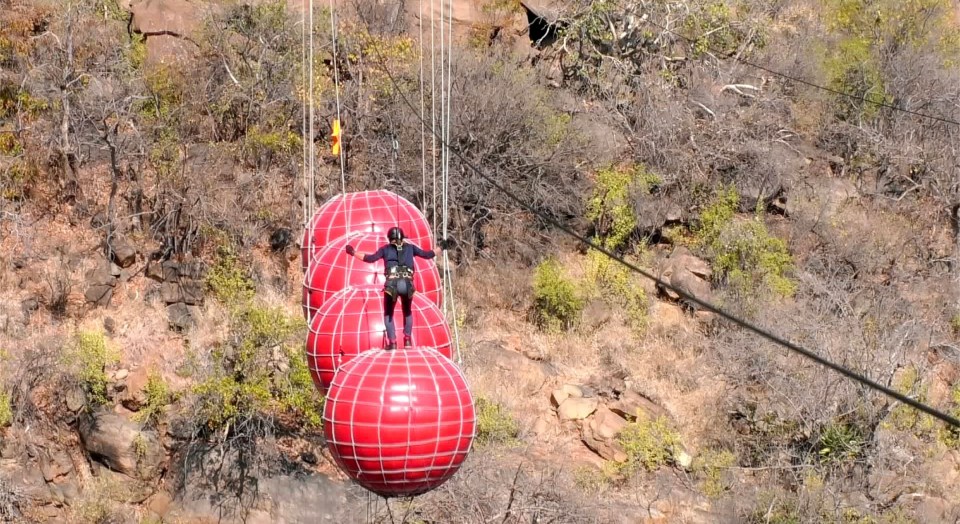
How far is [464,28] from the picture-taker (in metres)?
24.9

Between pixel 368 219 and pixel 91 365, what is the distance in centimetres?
924

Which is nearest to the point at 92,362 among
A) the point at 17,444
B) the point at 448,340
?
the point at 17,444

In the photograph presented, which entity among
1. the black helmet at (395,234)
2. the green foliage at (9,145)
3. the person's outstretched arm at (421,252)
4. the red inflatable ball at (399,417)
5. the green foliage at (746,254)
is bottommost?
the green foliage at (746,254)

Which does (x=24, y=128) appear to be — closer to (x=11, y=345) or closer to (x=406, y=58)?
(x=11, y=345)

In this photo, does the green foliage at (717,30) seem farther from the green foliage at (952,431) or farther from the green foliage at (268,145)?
the green foliage at (952,431)

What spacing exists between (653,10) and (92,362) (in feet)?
41.1

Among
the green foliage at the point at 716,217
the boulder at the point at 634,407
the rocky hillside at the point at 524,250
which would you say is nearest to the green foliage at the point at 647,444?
the rocky hillside at the point at 524,250

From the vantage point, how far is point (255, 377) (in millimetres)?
17609

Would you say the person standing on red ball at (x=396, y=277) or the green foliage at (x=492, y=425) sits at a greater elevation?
the person standing on red ball at (x=396, y=277)

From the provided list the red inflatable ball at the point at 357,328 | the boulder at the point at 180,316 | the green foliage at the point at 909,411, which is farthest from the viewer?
the boulder at the point at 180,316

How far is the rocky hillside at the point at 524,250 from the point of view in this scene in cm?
1766

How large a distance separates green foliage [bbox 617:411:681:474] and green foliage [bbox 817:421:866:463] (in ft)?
6.60

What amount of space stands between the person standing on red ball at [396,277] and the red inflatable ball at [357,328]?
3 centimetres

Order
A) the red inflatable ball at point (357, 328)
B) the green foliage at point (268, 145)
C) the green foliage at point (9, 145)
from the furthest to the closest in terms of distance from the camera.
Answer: the green foliage at point (268, 145) < the green foliage at point (9, 145) < the red inflatable ball at point (357, 328)
